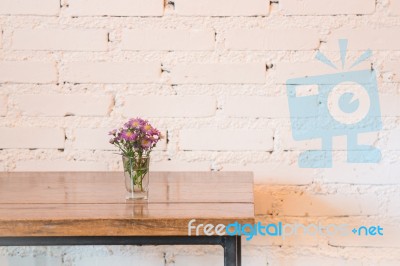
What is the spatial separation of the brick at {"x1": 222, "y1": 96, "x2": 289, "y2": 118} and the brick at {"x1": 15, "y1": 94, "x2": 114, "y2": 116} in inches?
14.1

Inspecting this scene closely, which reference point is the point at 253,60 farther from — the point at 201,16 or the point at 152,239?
the point at 152,239

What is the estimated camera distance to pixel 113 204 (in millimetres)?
1295

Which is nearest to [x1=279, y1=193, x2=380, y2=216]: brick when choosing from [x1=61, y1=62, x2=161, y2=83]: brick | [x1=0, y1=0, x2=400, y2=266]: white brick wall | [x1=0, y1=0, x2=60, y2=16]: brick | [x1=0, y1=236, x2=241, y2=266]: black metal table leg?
[x1=0, y1=0, x2=400, y2=266]: white brick wall

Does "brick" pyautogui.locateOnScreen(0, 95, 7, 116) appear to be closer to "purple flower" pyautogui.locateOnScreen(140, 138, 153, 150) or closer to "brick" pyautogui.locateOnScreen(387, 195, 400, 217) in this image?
"purple flower" pyautogui.locateOnScreen(140, 138, 153, 150)

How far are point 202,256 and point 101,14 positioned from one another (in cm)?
79

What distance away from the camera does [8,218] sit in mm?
1161

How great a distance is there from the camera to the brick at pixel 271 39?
178cm

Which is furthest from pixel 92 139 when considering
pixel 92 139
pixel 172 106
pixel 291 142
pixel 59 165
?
pixel 291 142

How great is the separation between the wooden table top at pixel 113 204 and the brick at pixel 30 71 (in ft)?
0.98

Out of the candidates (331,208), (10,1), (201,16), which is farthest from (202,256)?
(10,1)

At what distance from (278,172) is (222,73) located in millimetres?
342

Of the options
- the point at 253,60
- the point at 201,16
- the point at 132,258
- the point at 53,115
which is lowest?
the point at 132,258

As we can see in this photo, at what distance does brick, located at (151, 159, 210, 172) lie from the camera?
1.82m

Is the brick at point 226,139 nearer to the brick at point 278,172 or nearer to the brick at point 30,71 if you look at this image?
the brick at point 278,172
